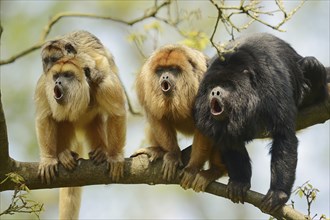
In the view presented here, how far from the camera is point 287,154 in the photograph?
24.0 ft

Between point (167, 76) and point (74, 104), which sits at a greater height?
point (167, 76)

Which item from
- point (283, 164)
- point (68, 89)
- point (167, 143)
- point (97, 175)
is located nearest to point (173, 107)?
point (167, 143)

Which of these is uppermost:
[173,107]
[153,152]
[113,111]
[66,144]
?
[173,107]

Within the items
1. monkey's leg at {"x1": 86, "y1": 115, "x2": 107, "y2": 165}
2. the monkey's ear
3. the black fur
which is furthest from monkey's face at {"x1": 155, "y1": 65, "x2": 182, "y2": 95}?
monkey's leg at {"x1": 86, "y1": 115, "x2": 107, "y2": 165}

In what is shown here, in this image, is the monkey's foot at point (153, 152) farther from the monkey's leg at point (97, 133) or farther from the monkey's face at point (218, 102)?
the monkey's face at point (218, 102)

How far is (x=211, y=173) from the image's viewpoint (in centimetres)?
759

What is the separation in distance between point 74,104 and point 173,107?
3.40ft

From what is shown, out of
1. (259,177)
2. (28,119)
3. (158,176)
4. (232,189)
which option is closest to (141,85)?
(158,176)

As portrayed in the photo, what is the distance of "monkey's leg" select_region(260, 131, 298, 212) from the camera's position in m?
7.16

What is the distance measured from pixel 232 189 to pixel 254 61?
1332 millimetres

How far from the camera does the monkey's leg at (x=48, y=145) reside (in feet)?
24.4

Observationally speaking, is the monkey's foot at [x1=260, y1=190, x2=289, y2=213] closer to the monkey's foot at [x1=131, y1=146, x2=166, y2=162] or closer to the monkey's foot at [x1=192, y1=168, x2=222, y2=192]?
the monkey's foot at [x1=192, y1=168, x2=222, y2=192]

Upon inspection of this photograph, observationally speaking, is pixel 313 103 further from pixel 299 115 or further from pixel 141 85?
pixel 141 85

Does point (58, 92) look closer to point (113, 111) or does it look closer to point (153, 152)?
point (113, 111)
